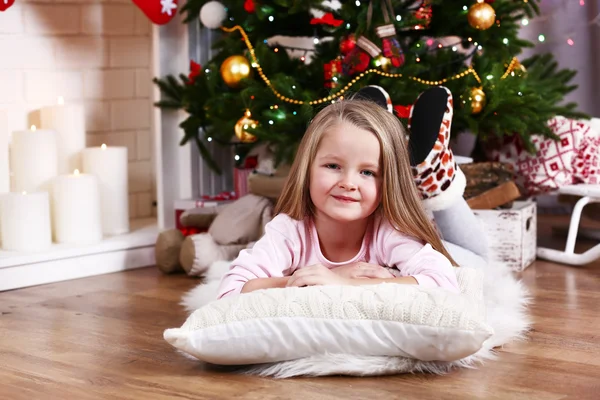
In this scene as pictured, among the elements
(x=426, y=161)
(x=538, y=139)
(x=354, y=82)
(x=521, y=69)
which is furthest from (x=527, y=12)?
(x=426, y=161)

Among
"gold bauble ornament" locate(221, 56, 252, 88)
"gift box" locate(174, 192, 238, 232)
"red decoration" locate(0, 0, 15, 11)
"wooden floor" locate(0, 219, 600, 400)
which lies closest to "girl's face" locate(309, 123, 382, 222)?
"wooden floor" locate(0, 219, 600, 400)

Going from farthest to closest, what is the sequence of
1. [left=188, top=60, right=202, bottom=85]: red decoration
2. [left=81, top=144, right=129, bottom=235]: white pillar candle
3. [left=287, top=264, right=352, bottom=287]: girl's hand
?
[left=188, top=60, right=202, bottom=85]: red decoration, [left=81, top=144, right=129, bottom=235]: white pillar candle, [left=287, top=264, right=352, bottom=287]: girl's hand

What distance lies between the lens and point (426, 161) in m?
2.31

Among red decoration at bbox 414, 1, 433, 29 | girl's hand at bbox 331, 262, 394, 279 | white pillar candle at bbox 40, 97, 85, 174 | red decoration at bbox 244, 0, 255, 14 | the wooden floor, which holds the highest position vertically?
red decoration at bbox 244, 0, 255, 14

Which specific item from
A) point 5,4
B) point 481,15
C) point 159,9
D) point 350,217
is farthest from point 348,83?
point 5,4

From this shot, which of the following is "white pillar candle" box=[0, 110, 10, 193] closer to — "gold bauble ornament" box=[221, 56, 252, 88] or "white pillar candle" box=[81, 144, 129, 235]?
"white pillar candle" box=[81, 144, 129, 235]

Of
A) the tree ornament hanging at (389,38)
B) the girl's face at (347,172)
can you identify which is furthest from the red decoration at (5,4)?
the girl's face at (347,172)

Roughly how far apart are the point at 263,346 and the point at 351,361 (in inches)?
6.1

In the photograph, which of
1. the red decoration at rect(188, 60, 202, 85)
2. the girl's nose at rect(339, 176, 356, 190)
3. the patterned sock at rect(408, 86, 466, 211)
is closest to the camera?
the girl's nose at rect(339, 176, 356, 190)

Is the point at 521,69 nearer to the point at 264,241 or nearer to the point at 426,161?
the point at 426,161

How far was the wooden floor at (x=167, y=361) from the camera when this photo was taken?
1559 millimetres

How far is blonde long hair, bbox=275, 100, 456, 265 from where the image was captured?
6.22ft

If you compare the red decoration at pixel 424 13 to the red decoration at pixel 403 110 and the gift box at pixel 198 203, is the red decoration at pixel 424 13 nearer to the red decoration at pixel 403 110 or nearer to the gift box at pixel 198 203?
the red decoration at pixel 403 110

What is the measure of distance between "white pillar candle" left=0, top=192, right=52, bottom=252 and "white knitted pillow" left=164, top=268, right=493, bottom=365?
3.76 feet
